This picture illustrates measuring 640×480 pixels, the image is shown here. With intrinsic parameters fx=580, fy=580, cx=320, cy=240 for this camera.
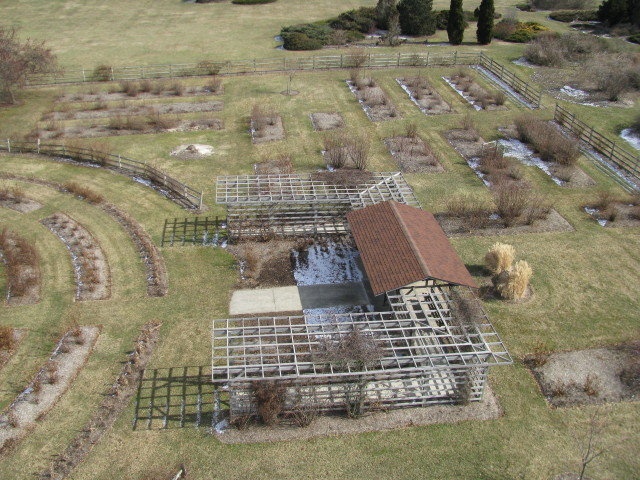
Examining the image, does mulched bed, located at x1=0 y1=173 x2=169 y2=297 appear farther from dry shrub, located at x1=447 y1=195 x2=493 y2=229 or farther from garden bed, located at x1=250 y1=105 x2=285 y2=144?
dry shrub, located at x1=447 y1=195 x2=493 y2=229

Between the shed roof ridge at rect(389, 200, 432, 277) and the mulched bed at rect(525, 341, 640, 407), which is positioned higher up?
the shed roof ridge at rect(389, 200, 432, 277)

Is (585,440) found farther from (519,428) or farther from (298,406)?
(298,406)

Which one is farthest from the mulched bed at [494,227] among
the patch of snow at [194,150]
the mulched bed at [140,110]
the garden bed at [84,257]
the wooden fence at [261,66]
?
the wooden fence at [261,66]

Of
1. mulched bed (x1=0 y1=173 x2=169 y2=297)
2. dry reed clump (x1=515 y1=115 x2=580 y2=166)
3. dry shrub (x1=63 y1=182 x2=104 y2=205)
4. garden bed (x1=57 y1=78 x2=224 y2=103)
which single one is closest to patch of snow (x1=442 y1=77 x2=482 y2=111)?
dry reed clump (x1=515 y1=115 x2=580 y2=166)

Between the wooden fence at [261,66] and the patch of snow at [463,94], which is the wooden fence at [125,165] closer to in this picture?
the wooden fence at [261,66]

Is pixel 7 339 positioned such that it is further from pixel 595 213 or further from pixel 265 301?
pixel 595 213

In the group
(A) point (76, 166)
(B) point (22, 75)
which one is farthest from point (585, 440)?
(B) point (22, 75)
